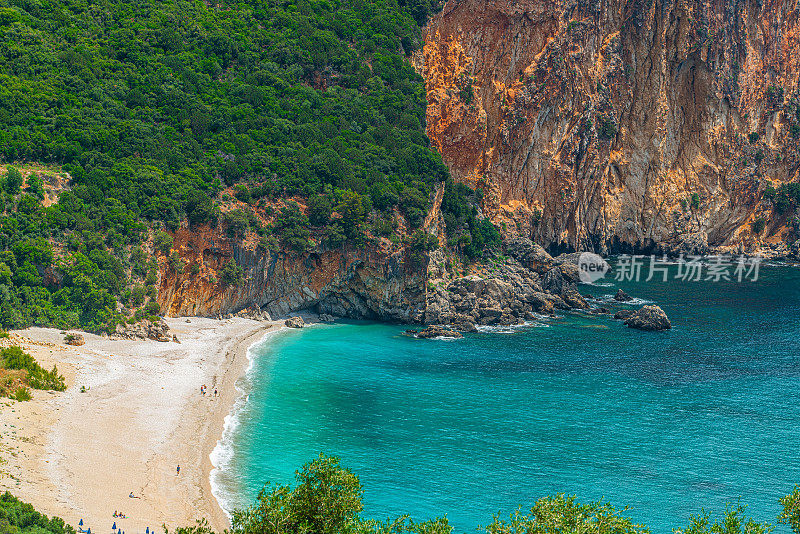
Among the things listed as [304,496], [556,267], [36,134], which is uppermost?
[36,134]

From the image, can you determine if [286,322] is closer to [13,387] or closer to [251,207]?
[251,207]

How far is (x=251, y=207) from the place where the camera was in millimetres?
78062

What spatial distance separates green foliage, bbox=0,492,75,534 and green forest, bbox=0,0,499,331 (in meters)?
31.9

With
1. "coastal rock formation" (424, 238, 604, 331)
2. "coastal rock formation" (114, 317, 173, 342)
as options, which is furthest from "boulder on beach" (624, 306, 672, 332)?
"coastal rock formation" (114, 317, 173, 342)

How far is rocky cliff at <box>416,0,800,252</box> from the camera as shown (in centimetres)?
10612

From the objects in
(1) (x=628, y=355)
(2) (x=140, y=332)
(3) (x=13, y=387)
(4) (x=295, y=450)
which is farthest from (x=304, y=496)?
(1) (x=628, y=355)

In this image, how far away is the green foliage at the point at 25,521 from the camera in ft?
93.9

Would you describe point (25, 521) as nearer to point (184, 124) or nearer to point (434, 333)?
point (434, 333)

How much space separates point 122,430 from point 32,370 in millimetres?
9132

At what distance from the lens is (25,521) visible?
2995 centimetres

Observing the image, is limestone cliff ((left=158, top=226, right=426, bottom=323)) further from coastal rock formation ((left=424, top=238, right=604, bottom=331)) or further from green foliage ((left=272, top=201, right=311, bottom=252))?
coastal rock formation ((left=424, top=238, right=604, bottom=331))

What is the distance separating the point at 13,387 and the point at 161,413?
370 inches

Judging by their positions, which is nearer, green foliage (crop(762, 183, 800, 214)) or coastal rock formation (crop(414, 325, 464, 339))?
coastal rock formation (crop(414, 325, 464, 339))

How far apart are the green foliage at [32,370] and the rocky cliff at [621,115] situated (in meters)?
66.2
